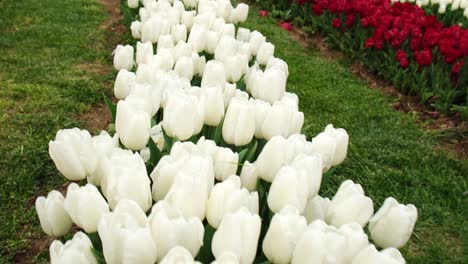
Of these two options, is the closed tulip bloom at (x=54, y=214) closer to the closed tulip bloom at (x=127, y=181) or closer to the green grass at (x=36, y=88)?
the closed tulip bloom at (x=127, y=181)

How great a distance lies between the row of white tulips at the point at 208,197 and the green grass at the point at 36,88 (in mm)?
Result: 1193

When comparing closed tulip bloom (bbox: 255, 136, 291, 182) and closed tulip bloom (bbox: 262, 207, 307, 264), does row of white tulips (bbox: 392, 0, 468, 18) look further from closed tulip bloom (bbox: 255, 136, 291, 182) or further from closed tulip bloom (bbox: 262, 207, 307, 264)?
closed tulip bloom (bbox: 262, 207, 307, 264)

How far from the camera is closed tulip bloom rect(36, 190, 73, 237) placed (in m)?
1.40

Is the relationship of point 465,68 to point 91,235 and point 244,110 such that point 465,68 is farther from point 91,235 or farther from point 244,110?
point 91,235

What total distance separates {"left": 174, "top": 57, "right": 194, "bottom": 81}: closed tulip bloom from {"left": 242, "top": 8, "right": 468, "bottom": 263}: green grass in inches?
41.4

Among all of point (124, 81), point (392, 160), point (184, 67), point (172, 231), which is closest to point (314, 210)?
point (172, 231)

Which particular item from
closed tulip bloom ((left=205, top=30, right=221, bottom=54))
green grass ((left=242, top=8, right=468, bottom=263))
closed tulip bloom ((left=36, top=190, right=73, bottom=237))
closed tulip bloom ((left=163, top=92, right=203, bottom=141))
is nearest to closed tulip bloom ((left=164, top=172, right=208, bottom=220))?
closed tulip bloom ((left=36, top=190, right=73, bottom=237))

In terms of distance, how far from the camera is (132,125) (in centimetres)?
162

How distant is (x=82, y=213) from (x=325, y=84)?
4.09 meters

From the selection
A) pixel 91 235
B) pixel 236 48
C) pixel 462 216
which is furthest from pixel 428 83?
pixel 91 235

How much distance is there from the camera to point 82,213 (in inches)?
51.3

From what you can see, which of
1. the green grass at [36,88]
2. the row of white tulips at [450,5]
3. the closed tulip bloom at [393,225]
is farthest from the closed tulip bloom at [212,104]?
the row of white tulips at [450,5]

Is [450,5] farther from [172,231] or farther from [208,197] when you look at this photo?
[172,231]

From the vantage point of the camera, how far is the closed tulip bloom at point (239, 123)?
1.75m
